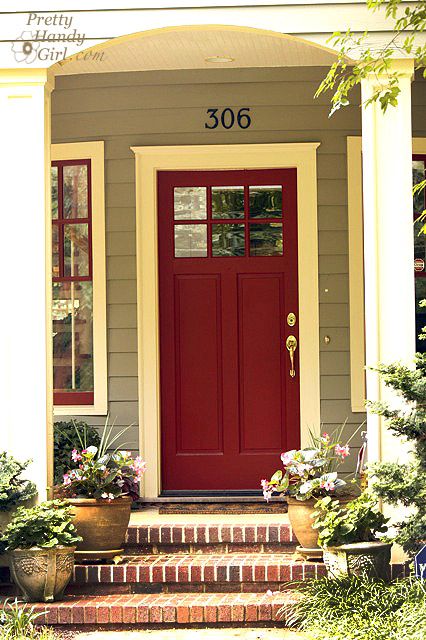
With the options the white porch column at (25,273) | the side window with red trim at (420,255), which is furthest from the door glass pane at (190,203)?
the white porch column at (25,273)

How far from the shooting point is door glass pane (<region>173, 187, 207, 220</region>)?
794 centimetres

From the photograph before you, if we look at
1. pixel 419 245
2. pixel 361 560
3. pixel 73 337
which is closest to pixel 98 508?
pixel 361 560

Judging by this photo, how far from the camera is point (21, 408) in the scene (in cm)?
615

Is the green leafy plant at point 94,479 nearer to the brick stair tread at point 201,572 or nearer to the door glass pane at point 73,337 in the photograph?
the brick stair tread at point 201,572

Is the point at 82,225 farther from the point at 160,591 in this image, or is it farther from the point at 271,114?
the point at 160,591

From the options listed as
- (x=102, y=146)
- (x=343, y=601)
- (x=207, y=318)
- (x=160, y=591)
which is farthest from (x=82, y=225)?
(x=343, y=601)

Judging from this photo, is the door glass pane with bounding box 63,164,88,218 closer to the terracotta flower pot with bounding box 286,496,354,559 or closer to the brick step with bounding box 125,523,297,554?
the brick step with bounding box 125,523,297,554

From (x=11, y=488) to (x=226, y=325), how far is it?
248cm

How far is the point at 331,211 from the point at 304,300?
68 centimetres

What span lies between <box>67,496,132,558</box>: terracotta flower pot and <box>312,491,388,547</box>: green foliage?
45.2 inches

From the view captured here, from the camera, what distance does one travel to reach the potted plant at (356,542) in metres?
5.59

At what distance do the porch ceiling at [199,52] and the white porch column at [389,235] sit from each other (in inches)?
33.2

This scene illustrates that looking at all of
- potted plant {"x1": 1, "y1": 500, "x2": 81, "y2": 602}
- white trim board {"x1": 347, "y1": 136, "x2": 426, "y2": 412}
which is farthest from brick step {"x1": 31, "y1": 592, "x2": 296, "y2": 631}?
white trim board {"x1": 347, "y1": 136, "x2": 426, "y2": 412}

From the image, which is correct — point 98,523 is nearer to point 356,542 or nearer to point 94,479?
point 94,479
